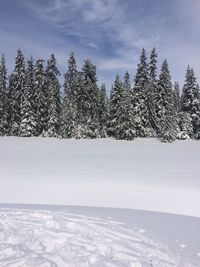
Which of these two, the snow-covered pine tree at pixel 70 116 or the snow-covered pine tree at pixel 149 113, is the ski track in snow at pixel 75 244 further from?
the snow-covered pine tree at pixel 149 113

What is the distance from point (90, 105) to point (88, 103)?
34 cm

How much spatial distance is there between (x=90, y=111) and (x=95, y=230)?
107 feet

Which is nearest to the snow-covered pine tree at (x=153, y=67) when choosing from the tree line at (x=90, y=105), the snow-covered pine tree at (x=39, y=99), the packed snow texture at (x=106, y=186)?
the tree line at (x=90, y=105)

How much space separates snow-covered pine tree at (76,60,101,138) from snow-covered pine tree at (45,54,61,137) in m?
3.00

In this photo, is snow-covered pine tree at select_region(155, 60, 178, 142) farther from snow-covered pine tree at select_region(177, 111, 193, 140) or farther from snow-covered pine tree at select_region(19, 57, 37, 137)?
snow-covered pine tree at select_region(19, 57, 37, 137)

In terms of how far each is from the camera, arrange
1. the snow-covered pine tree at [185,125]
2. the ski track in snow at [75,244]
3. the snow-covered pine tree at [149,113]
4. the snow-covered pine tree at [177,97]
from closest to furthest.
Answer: the ski track in snow at [75,244], the snow-covered pine tree at [149,113], the snow-covered pine tree at [185,125], the snow-covered pine tree at [177,97]

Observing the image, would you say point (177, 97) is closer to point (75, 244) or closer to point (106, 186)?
point (106, 186)

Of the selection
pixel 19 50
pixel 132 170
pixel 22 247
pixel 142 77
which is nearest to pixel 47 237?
pixel 22 247

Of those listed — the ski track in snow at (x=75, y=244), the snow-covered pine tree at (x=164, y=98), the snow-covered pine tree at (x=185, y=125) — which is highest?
the snow-covered pine tree at (x=164, y=98)

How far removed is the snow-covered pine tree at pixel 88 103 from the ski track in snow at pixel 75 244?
3018 cm

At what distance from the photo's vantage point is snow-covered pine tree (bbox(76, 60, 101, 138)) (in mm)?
37781

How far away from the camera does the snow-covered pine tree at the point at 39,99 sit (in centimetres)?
4059

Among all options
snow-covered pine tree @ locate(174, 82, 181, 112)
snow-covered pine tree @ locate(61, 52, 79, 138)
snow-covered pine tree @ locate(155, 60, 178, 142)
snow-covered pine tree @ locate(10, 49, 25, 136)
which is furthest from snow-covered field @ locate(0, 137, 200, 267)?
snow-covered pine tree @ locate(174, 82, 181, 112)

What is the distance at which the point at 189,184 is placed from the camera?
11492 mm
